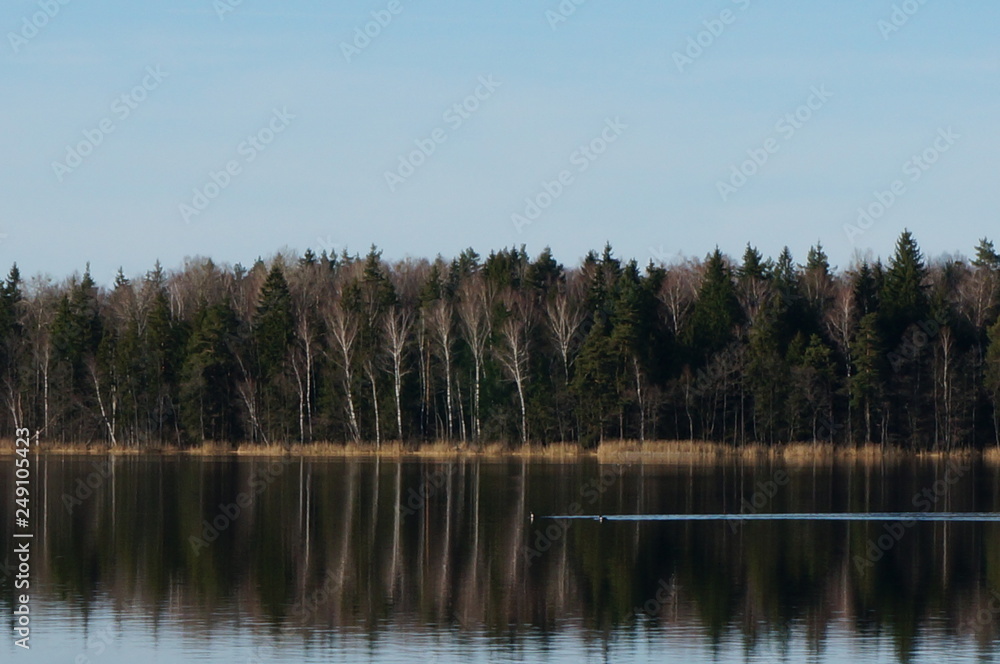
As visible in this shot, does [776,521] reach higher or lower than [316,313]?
lower

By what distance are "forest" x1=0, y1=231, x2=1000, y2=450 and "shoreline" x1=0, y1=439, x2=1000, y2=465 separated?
1156 mm

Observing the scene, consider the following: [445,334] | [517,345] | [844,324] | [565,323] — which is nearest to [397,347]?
[445,334]

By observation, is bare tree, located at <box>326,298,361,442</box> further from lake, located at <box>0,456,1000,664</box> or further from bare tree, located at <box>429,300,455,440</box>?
lake, located at <box>0,456,1000,664</box>

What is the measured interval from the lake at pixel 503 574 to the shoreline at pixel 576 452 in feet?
70.3

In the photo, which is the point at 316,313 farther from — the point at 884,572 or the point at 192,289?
the point at 884,572

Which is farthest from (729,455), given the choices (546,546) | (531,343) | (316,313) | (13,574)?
(13,574)

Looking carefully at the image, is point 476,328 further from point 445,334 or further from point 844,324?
point 844,324

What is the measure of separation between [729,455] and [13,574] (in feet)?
171

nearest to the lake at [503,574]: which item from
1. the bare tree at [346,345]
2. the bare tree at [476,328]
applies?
the bare tree at [346,345]

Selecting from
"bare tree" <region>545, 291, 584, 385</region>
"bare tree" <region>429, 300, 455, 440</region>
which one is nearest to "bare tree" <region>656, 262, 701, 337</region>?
"bare tree" <region>545, 291, 584, 385</region>

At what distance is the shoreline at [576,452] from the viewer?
74188 mm

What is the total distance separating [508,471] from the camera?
62938 millimetres

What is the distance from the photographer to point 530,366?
84.8 metres

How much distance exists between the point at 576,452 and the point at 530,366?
802cm
